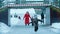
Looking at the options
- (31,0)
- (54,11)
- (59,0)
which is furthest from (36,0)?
(54,11)

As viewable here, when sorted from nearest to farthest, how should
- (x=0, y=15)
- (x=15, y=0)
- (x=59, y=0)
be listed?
(x=0, y=15) < (x=59, y=0) < (x=15, y=0)

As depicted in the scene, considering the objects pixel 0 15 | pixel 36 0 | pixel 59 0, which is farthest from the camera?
pixel 36 0

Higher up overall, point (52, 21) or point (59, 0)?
point (59, 0)

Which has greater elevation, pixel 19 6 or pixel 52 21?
pixel 19 6

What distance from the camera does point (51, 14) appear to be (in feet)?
94.0

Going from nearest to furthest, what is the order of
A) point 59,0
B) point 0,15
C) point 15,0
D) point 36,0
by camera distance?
point 0,15
point 59,0
point 15,0
point 36,0

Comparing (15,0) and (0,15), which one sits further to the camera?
(15,0)

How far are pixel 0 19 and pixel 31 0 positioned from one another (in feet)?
140

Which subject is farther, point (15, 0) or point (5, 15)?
point (15, 0)

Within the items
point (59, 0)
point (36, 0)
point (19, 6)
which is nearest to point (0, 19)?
point (19, 6)

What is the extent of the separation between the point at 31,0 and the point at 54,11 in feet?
134

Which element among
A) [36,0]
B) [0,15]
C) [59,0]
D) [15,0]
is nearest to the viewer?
[0,15]

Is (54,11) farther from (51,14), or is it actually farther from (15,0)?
(15,0)

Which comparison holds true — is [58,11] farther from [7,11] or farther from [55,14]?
[7,11]
